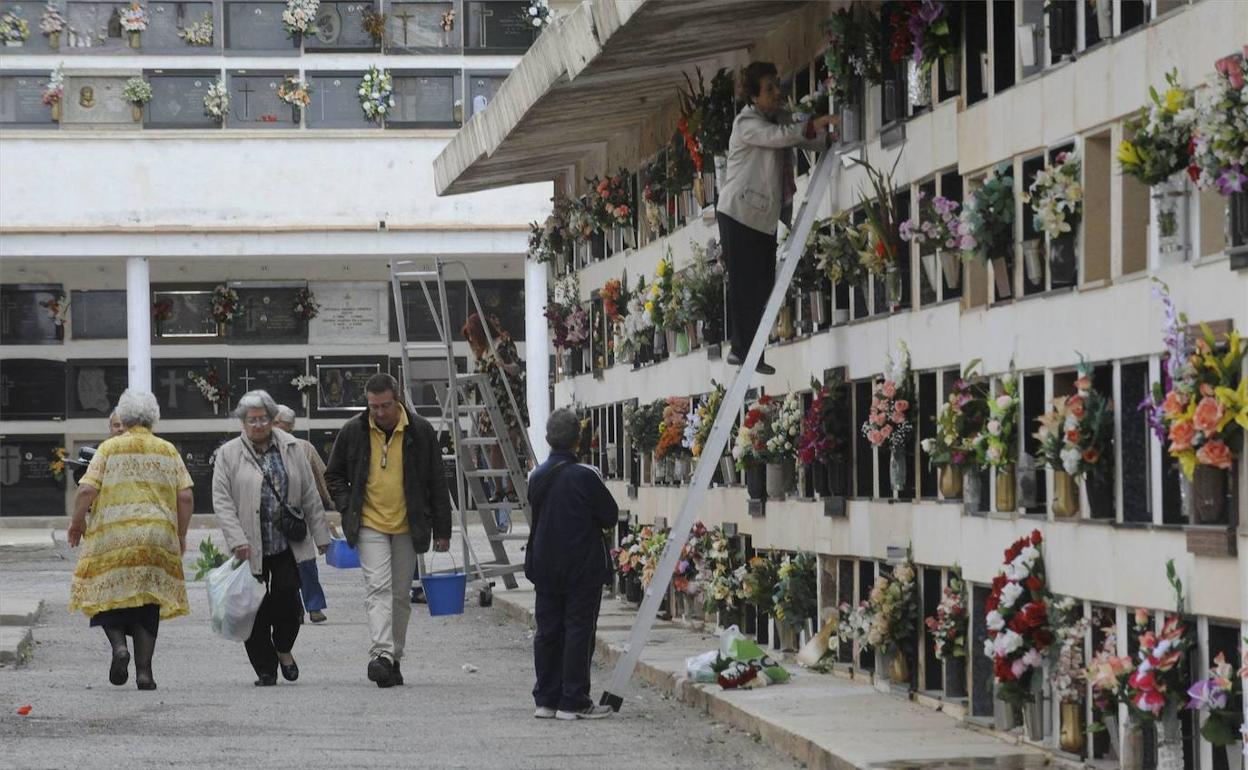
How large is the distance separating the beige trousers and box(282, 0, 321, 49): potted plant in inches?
982

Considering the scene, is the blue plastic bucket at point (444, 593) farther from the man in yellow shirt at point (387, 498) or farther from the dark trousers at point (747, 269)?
the dark trousers at point (747, 269)

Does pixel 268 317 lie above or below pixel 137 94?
below

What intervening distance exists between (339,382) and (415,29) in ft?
19.9

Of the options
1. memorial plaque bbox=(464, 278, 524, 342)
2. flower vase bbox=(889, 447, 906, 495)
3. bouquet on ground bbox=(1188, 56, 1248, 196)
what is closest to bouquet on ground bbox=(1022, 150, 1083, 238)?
bouquet on ground bbox=(1188, 56, 1248, 196)

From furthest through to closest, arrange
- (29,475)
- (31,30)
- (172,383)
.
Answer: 1. (172,383)
2. (29,475)
3. (31,30)

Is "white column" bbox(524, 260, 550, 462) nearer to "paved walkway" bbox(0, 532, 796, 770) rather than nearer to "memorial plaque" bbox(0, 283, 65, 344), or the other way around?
"memorial plaque" bbox(0, 283, 65, 344)

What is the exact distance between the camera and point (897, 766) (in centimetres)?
830

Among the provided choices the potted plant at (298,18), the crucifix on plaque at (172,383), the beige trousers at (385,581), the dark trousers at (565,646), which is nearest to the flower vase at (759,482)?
the beige trousers at (385,581)

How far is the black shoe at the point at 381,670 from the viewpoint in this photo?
1277 cm

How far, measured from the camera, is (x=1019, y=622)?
871cm

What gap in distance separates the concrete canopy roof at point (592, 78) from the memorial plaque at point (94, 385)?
1926cm

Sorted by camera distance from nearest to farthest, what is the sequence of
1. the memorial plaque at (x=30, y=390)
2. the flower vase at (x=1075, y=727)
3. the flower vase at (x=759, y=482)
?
the flower vase at (x=1075, y=727), the flower vase at (x=759, y=482), the memorial plaque at (x=30, y=390)

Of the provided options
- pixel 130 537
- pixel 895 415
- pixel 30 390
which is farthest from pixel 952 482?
pixel 30 390

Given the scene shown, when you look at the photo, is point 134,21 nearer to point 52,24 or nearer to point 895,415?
point 52,24
